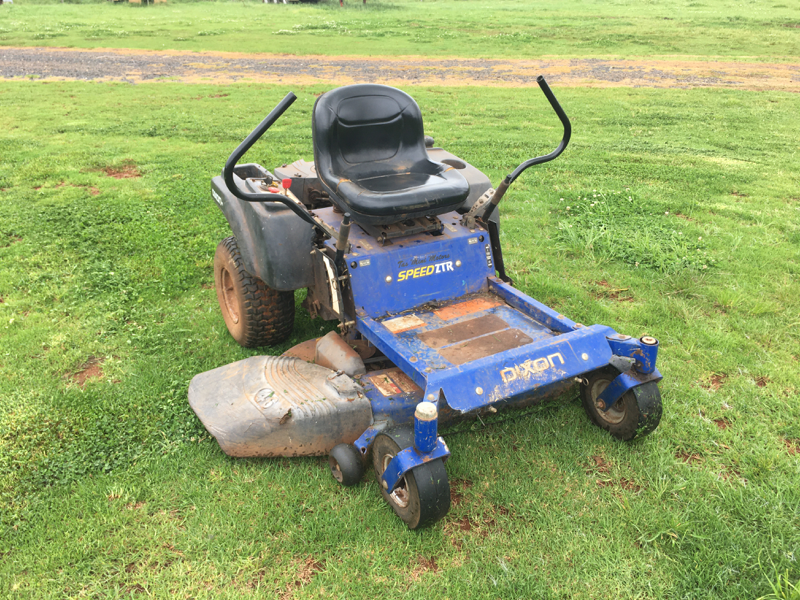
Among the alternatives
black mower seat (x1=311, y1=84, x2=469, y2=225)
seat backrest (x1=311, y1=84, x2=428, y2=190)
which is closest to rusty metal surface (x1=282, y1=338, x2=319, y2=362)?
black mower seat (x1=311, y1=84, x2=469, y2=225)

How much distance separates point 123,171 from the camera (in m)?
7.54

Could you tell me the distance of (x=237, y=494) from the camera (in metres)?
2.91

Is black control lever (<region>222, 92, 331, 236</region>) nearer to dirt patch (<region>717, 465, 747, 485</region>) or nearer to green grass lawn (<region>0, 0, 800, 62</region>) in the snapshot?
dirt patch (<region>717, 465, 747, 485</region>)

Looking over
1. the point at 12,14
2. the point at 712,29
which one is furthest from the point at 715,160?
the point at 12,14

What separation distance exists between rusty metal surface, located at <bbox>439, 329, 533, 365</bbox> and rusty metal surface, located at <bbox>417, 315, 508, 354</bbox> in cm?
5

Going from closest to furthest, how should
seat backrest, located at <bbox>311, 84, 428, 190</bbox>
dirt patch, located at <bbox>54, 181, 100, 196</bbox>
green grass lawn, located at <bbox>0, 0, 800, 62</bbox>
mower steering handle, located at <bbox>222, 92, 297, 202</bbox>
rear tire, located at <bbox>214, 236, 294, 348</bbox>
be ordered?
mower steering handle, located at <bbox>222, 92, 297, 202</bbox> → seat backrest, located at <bbox>311, 84, 428, 190</bbox> → rear tire, located at <bbox>214, 236, 294, 348</bbox> → dirt patch, located at <bbox>54, 181, 100, 196</bbox> → green grass lawn, located at <bbox>0, 0, 800, 62</bbox>

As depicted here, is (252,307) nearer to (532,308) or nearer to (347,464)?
(347,464)

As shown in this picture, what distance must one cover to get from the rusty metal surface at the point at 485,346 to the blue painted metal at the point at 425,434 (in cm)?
57

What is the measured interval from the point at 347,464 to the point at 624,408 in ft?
4.82

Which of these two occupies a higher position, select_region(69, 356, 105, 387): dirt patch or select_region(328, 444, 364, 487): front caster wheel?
select_region(328, 444, 364, 487): front caster wheel

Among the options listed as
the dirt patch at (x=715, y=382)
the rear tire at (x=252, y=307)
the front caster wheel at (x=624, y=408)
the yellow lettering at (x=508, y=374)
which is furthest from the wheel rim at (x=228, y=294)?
the dirt patch at (x=715, y=382)

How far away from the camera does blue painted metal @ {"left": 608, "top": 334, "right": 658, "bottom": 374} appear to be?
3010mm

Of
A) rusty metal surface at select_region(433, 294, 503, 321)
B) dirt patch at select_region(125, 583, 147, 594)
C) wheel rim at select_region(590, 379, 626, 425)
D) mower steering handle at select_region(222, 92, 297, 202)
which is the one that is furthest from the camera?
rusty metal surface at select_region(433, 294, 503, 321)

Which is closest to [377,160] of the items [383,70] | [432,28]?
[383,70]
